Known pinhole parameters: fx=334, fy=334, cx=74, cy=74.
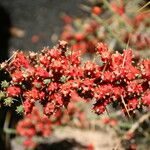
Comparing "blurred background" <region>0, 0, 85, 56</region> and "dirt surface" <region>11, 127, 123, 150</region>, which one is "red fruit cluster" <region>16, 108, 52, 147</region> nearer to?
"dirt surface" <region>11, 127, 123, 150</region>

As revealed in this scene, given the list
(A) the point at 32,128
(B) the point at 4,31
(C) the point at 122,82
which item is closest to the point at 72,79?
(C) the point at 122,82

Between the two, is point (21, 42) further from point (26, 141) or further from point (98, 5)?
point (26, 141)

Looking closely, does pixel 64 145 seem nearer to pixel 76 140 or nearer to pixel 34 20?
pixel 76 140

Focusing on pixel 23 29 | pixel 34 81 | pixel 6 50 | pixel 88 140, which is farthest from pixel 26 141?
pixel 34 81

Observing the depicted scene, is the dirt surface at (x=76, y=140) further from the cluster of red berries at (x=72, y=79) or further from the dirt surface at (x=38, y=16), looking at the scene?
the cluster of red berries at (x=72, y=79)

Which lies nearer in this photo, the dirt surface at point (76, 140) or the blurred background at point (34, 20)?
the dirt surface at point (76, 140)

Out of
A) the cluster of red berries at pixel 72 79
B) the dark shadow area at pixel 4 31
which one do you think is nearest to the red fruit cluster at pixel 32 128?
the dark shadow area at pixel 4 31

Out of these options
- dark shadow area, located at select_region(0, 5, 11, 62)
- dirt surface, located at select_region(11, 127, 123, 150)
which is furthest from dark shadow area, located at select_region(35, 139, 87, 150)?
dark shadow area, located at select_region(0, 5, 11, 62)
